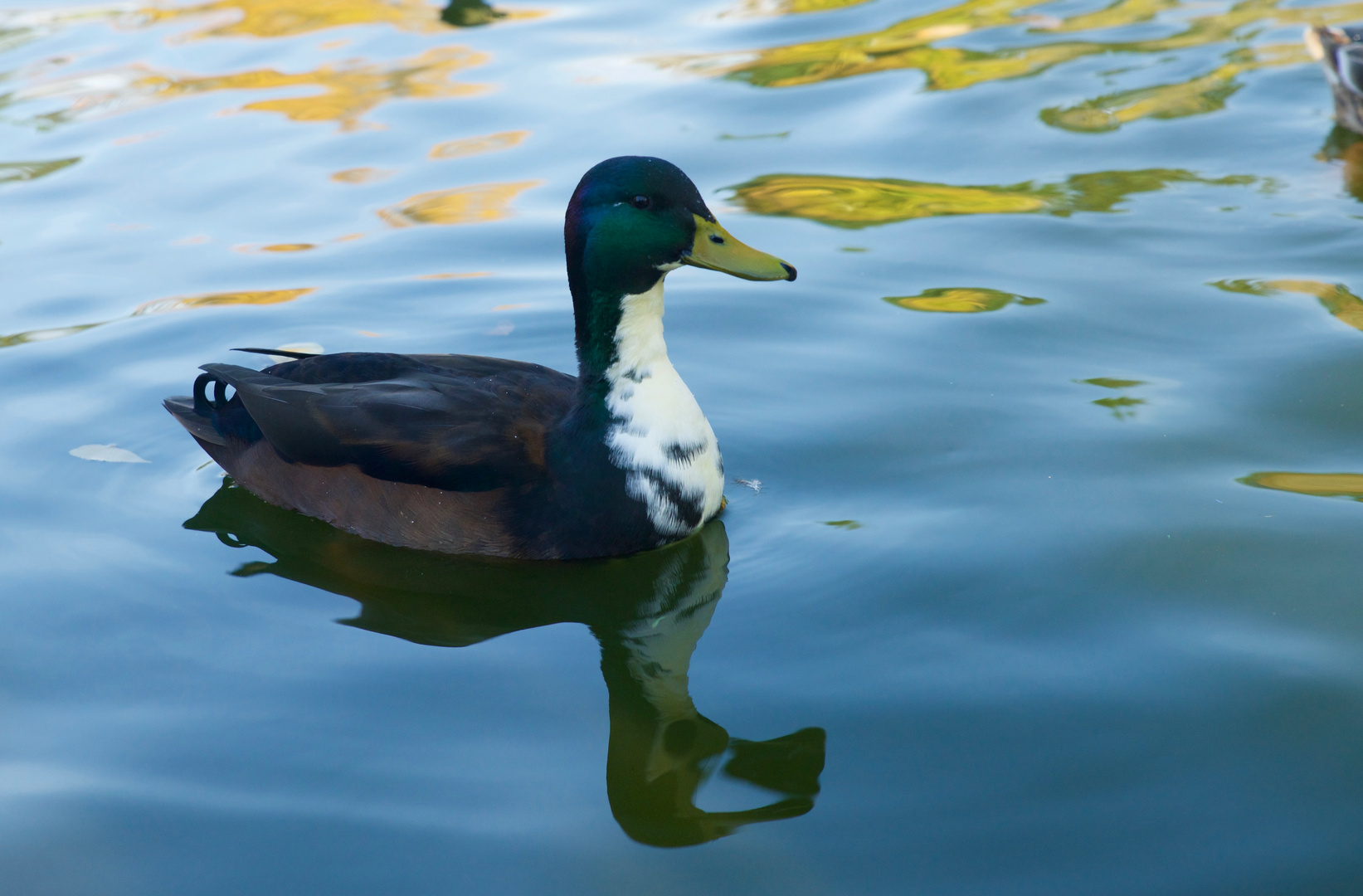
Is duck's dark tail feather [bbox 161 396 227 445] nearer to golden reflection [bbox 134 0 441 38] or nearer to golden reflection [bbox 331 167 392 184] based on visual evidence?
golden reflection [bbox 331 167 392 184]

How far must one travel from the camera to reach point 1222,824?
322 cm

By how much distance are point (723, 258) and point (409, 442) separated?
1225 millimetres

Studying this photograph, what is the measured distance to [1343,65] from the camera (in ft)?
26.2

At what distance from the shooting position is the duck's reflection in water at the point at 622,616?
342cm

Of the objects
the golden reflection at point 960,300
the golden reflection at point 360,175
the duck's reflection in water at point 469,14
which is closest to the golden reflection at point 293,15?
the duck's reflection in water at point 469,14

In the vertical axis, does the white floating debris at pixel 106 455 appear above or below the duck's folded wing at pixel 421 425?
below

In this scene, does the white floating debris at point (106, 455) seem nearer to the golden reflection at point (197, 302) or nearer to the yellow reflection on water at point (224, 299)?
the golden reflection at point (197, 302)

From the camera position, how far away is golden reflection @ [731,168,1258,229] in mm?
7449

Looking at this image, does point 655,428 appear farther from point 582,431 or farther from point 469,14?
point 469,14

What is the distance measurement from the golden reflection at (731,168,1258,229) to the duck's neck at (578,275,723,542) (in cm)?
322

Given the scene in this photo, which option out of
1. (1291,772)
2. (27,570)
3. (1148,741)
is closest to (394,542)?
(27,570)

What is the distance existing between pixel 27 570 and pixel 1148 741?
3732mm

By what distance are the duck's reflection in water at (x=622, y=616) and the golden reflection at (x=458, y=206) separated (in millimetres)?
3101

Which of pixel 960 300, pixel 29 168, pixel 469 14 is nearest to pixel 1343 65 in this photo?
pixel 960 300
